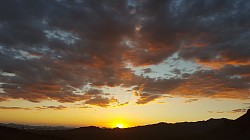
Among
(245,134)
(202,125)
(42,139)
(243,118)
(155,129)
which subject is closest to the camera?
(42,139)

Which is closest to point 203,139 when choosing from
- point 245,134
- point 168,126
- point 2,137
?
point 245,134

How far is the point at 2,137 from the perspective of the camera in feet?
209

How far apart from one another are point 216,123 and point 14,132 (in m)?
154

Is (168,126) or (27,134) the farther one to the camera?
(168,126)

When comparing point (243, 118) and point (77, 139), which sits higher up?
point (243, 118)

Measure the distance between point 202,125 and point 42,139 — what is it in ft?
486

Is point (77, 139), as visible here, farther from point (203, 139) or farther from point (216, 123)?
point (216, 123)

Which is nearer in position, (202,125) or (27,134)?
(27,134)

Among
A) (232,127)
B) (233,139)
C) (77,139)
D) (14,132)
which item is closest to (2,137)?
(14,132)

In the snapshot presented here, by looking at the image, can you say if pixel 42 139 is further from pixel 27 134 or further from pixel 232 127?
pixel 232 127

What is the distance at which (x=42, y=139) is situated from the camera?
7050 cm

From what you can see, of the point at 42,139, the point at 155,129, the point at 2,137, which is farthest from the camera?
the point at 155,129

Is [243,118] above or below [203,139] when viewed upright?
above

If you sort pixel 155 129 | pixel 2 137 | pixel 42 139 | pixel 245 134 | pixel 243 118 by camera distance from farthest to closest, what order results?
1. pixel 155 129
2. pixel 243 118
3. pixel 245 134
4. pixel 42 139
5. pixel 2 137
